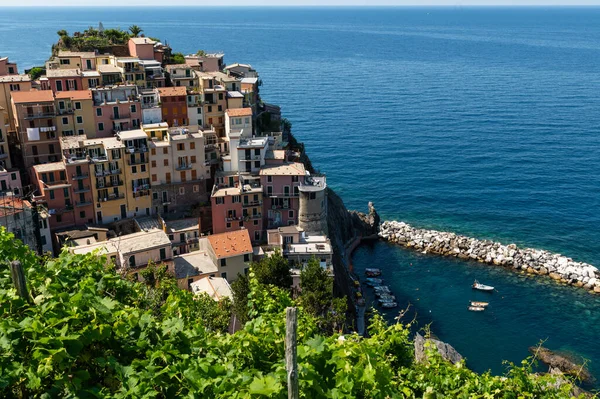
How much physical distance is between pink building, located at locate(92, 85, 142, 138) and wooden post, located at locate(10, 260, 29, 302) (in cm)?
5433

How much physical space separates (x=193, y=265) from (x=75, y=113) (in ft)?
77.5

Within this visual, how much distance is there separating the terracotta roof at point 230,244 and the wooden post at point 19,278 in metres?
39.5

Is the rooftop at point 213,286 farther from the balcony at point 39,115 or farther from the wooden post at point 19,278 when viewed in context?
the wooden post at point 19,278

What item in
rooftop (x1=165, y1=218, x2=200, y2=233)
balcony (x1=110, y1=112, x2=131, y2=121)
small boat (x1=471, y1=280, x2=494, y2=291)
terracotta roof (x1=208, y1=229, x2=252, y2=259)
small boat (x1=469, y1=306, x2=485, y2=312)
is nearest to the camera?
terracotta roof (x1=208, y1=229, x2=252, y2=259)

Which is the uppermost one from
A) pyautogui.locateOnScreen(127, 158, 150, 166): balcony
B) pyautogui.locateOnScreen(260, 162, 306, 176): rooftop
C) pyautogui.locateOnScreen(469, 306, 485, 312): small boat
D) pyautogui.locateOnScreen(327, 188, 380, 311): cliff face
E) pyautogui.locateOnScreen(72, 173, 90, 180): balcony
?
pyautogui.locateOnScreen(127, 158, 150, 166): balcony

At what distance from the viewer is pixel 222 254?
53.1 metres

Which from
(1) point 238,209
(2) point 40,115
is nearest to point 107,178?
(2) point 40,115

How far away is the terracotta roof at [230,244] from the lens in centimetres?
5338

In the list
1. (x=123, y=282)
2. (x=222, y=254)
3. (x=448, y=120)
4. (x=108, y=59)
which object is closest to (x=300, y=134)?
(x=448, y=120)

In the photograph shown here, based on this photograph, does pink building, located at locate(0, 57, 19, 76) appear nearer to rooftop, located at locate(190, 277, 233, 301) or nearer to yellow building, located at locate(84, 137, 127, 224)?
yellow building, located at locate(84, 137, 127, 224)

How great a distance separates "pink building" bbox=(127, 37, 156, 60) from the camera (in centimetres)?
8056

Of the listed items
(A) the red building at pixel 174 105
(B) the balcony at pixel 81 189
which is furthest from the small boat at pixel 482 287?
(B) the balcony at pixel 81 189

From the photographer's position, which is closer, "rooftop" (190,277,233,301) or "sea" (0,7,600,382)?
"rooftop" (190,277,233,301)

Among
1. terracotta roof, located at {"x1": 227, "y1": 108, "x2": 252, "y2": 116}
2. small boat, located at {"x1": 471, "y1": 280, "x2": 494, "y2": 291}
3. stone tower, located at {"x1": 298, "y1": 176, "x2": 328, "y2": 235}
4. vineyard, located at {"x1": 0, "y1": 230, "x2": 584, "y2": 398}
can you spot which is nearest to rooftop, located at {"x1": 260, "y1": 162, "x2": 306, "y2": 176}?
stone tower, located at {"x1": 298, "y1": 176, "x2": 328, "y2": 235}
